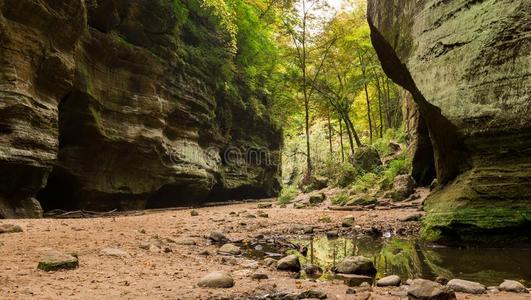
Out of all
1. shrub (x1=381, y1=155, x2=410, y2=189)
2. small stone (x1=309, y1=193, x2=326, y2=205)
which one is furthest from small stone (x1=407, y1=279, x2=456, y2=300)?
small stone (x1=309, y1=193, x2=326, y2=205)

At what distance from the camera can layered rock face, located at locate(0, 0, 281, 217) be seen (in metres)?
9.32

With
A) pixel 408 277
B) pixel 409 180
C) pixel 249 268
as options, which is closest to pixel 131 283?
pixel 249 268

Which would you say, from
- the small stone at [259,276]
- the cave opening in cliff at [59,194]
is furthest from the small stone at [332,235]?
the cave opening in cliff at [59,194]

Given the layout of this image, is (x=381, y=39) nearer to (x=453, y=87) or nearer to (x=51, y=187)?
(x=453, y=87)

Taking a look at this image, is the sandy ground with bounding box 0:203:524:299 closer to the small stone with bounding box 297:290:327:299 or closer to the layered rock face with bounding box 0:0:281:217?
the small stone with bounding box 297:290:327:299

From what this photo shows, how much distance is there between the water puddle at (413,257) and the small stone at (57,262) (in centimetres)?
246

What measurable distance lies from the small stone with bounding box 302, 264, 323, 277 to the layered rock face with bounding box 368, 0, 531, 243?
2846 mm

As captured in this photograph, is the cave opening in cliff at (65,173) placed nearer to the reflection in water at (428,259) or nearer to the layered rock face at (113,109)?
the layered rock face at (113,109)

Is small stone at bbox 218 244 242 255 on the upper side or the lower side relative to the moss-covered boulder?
lower

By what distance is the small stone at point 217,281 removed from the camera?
11.5 feet

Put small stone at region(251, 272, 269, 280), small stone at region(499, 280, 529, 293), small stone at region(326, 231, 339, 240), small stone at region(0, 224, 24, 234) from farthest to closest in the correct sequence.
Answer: small stone at region(326, 231, 339, 240) < small stone at region(0, 224, 24, 234) < small stone at region(251, 272, 269, 280) < small stone at region(499, 280, 529, 293)

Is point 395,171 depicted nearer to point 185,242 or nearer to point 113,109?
point 185,242

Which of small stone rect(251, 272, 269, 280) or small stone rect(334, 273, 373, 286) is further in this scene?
small stone rect(251, 272, 269, 280)

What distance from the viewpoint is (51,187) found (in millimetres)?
13141
